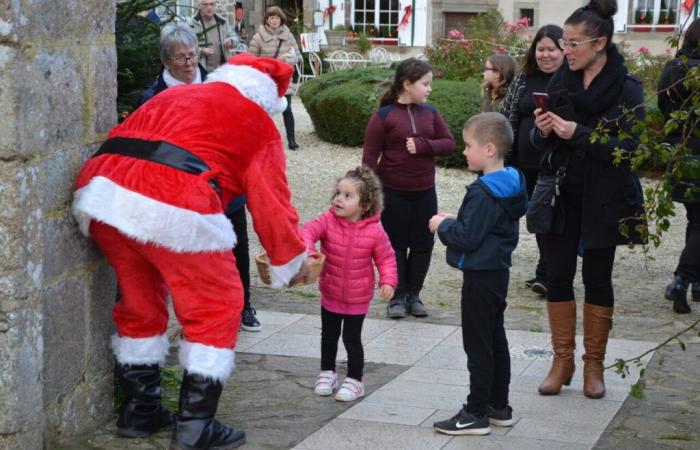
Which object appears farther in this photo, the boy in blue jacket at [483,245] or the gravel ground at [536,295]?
the gravel ground at [536,295]

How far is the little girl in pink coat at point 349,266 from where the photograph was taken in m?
5.29

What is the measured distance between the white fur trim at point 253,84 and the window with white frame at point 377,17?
79.6ft

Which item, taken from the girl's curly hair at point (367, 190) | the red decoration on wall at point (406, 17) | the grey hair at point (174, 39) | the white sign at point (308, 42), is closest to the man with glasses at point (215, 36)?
the grey hair at point (174, 39)

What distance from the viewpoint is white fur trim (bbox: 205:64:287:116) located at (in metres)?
4.59

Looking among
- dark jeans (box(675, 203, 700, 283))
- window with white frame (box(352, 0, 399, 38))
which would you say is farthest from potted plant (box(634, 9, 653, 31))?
dark jeans (box(675, 203, 700, 283))

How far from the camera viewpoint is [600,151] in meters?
5.11

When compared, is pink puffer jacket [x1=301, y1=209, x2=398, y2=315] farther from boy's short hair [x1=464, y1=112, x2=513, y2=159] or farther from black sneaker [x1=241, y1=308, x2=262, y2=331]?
black sneaker [x1=241, y1=308, x2=262, y2=331]

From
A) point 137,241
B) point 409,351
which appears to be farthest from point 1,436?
point 409,351

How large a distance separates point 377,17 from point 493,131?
80.7ft

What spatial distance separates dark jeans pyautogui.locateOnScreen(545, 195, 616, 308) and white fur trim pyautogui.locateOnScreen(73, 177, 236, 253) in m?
1.84

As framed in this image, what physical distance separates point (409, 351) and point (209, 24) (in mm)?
5901

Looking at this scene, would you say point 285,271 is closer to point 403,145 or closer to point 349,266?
point 349,266

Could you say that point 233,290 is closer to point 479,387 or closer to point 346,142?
point 479,387

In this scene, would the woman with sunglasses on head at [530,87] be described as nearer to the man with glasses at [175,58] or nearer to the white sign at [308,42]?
the man with glasses at [175,58]
